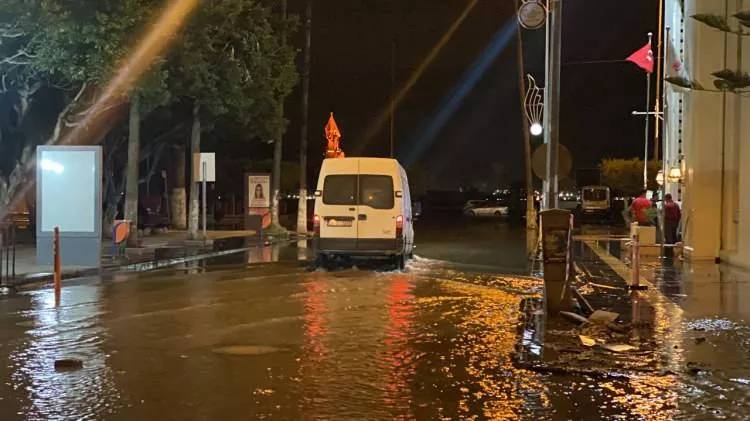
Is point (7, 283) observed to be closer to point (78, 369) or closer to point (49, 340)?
point (49, 340)

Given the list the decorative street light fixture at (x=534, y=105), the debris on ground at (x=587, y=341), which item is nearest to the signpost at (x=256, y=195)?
the decorative street light fixture at (x=534, y=105)

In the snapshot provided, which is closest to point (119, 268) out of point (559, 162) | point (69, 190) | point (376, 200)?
point (69, 190)

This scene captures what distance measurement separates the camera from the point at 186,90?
24.6 meters

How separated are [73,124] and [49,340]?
14.5 meters

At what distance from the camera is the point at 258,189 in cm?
3416

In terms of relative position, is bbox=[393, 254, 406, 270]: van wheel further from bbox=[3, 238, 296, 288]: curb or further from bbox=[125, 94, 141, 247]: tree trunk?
bbox=[125, 94, 141, 247]: tree trunk

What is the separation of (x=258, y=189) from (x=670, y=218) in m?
16.8

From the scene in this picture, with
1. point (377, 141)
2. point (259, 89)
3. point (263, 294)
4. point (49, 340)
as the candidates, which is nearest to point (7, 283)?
point (263, 294)

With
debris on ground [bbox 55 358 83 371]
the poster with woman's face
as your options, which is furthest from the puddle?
the poster with woman's face

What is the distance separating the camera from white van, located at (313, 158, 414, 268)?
1808cm

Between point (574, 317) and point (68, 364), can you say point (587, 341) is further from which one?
point (68, 364)

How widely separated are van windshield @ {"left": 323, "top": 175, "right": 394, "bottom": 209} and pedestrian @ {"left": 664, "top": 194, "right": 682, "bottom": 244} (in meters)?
8.93

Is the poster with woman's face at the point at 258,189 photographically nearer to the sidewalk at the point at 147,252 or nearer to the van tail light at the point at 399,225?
the sidewalk at the point at 147,252

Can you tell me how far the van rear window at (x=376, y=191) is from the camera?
18.1 metres
